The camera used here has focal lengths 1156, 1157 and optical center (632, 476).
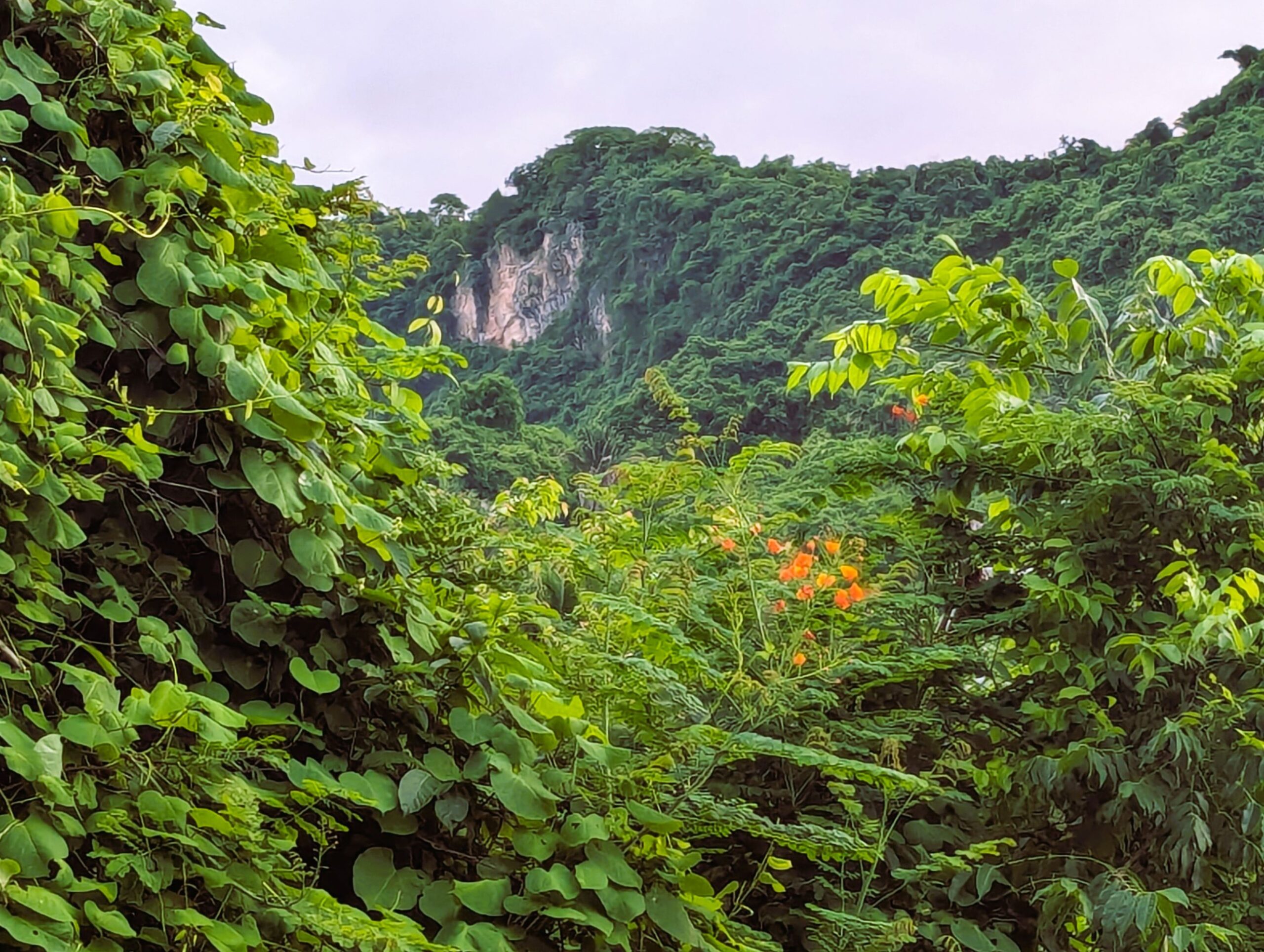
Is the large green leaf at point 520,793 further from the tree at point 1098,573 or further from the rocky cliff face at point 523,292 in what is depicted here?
the rocky cliff face at point 523,292

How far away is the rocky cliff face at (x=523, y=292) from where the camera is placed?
4472 cm

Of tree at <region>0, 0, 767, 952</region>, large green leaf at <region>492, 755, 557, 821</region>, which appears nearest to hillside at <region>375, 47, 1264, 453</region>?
tree at <region>0, 0, 767, 952</region>

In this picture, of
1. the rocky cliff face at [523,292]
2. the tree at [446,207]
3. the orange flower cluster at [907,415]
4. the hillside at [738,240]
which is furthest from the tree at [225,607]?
the rocky cliff face at [523,292]

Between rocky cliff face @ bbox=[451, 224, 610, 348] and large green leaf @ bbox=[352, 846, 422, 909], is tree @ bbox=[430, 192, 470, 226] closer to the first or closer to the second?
rocky cliff face @ bbox=[451, 224, 610, 348]

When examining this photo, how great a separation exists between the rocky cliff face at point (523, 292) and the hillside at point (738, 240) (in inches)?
3.2

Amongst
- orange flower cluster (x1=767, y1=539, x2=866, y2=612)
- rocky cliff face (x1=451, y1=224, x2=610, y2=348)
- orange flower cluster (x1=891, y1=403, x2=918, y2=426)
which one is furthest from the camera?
rocky cliff face (x1=451, y1=224, x2=610, y2=348)

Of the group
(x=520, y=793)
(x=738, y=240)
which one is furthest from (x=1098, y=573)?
(x=738, y=240)

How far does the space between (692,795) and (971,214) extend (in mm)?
33065

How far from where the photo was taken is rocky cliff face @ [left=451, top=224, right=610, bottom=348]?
44.7m

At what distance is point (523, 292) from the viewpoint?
45750mm

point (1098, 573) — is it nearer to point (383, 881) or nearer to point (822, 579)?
point (822, 579)

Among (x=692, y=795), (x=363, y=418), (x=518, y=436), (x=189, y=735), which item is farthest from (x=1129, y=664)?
(x=518, y=436)

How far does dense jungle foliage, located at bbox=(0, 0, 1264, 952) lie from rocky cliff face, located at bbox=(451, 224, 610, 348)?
4153 centimetres

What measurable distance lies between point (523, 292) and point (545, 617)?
44.9 meters
